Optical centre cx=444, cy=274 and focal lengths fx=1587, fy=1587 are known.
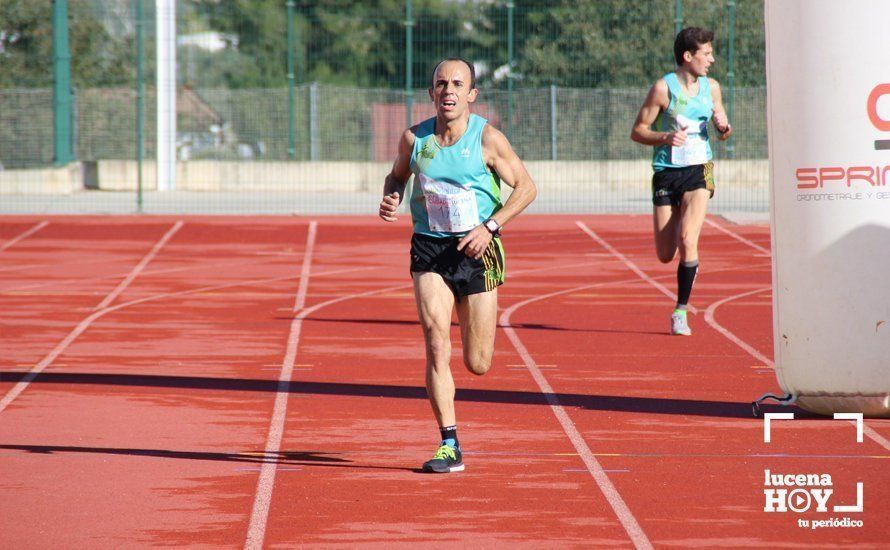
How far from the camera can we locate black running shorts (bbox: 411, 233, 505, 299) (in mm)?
7262

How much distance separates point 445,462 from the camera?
7117 millimetres

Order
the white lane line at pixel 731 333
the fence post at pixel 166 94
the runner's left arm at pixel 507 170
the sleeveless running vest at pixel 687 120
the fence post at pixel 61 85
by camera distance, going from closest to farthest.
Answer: the runner's left arm at pixel 507 170 → the white lane line at pixel 731 333 → the sleeveless running vest at pixel 687 120 → the fence post at pixel 166 94 → the fence post at pixel 61 85

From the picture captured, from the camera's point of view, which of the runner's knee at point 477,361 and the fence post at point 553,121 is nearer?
the runner's knee at point 477,361

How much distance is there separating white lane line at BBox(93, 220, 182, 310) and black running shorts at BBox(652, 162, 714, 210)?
5316 mm

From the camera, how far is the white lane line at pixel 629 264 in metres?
15.1

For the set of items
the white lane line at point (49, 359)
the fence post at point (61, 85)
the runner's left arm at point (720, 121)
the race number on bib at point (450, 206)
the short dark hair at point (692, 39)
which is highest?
the fence post at point (61, 85)

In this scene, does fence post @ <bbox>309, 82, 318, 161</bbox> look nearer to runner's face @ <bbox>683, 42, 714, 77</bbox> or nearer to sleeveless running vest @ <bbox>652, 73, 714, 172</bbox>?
sleeveless running vest @ <bbox>652, 73, 714, 172</bbox>

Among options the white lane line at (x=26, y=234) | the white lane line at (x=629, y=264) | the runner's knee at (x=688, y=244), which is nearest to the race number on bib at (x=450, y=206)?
the runner's knee at (x=688, y=244)

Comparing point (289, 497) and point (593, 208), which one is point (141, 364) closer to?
point (289, 497)

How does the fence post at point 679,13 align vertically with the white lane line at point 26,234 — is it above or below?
above

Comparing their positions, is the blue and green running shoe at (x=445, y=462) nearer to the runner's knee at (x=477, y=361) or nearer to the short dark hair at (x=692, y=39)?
the runner's knee at (x=477, y=361)

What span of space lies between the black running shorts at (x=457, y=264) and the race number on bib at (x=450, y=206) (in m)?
0.07

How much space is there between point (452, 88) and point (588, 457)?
187 centimetres

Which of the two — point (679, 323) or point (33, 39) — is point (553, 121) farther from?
point (679, 323)
